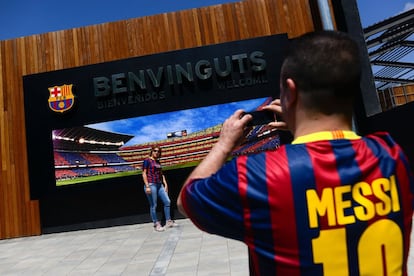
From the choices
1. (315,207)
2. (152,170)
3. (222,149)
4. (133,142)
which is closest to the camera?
(315,207)

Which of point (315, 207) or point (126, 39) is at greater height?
point (126, 39)

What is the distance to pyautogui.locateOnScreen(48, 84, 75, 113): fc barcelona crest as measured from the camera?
925 cm

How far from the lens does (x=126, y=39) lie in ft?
31.2

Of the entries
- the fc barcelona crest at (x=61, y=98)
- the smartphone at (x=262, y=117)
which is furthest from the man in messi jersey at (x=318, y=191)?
the fc barcelona crest at (x=61, y=98)

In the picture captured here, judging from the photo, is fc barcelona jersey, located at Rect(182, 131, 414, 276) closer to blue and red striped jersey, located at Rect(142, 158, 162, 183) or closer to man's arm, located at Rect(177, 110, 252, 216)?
man's arm, located at Rect(177, 110, 252, 216)

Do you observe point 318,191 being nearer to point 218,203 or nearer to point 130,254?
point 218,203

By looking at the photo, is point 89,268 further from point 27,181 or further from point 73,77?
point 73,77

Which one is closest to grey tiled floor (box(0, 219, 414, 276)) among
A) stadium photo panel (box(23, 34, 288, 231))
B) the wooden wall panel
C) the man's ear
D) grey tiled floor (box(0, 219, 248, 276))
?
grey tiled floor (box(0, 219, 248, 276))

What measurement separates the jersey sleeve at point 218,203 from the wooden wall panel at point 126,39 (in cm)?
875

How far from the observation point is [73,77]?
938cm

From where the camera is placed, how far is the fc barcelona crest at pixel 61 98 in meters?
9.25

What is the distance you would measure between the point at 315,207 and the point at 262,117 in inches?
19.2

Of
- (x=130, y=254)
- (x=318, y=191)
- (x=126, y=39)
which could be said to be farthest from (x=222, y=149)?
(x=126, y=39)

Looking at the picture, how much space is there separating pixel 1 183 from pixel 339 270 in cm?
994
